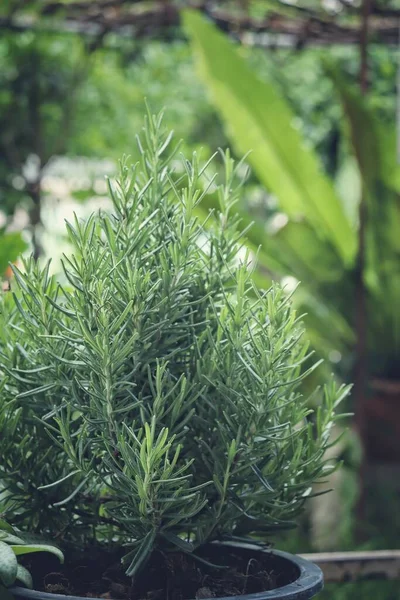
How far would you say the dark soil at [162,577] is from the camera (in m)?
0.57

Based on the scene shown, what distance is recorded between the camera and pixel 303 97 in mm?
5445

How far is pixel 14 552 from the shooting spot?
1.76 feet

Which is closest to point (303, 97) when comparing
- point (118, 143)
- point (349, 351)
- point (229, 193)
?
point (118, 143)

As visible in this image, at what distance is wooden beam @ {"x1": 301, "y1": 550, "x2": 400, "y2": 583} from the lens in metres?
0.84

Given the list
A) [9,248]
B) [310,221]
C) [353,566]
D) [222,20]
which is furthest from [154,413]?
[222,20]

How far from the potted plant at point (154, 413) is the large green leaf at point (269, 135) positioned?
2072 mm

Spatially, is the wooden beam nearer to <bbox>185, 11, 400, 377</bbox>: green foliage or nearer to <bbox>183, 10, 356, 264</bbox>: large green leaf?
<bbox>185, 11, 400, 377</bbox>: green foliage

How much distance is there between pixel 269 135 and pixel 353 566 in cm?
215

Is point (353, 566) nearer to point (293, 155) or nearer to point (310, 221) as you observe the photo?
point (310, 221)

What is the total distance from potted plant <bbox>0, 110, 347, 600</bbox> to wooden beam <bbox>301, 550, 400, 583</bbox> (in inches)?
8.4

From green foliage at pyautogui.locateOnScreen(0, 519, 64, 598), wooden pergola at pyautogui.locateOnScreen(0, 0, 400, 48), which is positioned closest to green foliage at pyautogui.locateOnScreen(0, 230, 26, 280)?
green foliage at pyautogui.locateOnScreen(0, 519, 64, 598)

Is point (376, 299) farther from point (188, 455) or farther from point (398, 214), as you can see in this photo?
point (188, 455)

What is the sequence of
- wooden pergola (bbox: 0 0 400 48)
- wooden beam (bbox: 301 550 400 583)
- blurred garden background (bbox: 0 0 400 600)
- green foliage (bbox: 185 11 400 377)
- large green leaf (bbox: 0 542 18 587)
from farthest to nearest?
1. wooden pergola (bbox: 0 0 400 48)
2. green foliage (bbox: 185 11 400 377)
3. blurred garden background (bbox: 0 0 400 600)
4. wooden beam (bbox: 301 550 400 583)
5. large green leaf (bbox: 0 542 18 587)

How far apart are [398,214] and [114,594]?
2.15m
